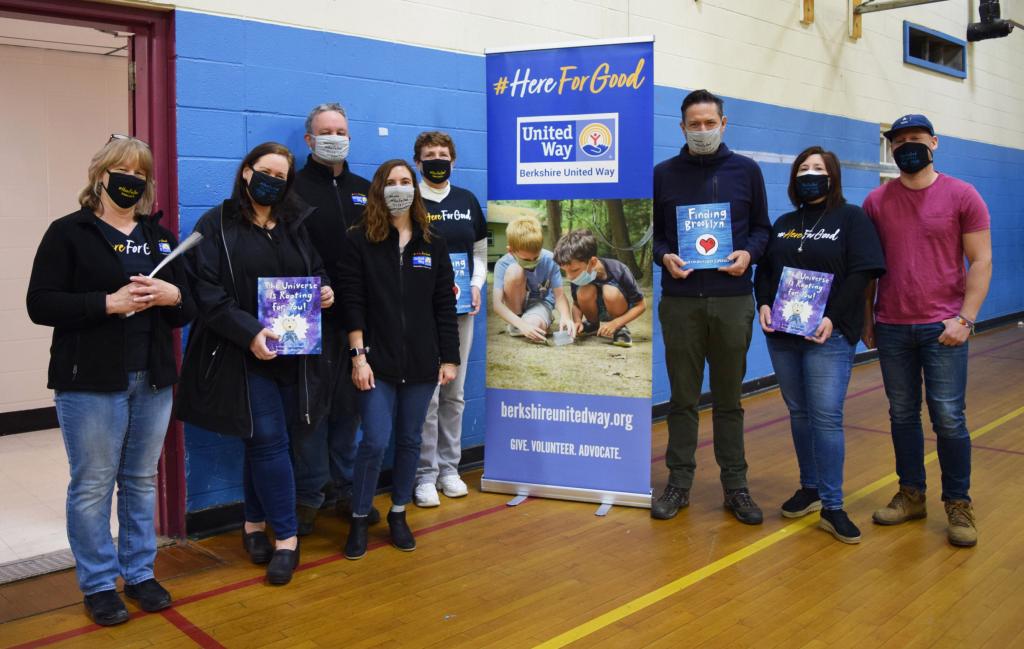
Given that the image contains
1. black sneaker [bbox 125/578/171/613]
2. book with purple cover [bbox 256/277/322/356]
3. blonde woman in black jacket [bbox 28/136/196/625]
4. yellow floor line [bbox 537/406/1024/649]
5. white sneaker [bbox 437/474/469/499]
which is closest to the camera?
blonde woman in black jacket [bbox 28/136/196/625]

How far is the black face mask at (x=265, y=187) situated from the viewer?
9.70 ft

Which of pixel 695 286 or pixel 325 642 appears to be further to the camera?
pixel 695 286

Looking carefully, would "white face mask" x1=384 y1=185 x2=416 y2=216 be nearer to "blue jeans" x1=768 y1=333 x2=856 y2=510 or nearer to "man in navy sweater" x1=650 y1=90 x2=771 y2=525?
"man in navy sweater" x1=650 y1=90 x2=771 y2=525

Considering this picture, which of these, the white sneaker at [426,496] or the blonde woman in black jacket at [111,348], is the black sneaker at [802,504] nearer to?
the white sneaker at [426,496]

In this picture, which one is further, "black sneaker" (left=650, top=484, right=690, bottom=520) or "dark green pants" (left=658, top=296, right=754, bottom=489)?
"black sneaker" (left=650, top=484, right=690, bottom=520)

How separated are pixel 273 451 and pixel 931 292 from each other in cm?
254

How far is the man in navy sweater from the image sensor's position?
3590 millimetres

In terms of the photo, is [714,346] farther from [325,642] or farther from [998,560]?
[325,642]

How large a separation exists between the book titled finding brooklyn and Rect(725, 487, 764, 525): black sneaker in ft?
3.31

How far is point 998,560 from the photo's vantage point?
325 cm

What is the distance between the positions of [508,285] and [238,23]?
1.57m

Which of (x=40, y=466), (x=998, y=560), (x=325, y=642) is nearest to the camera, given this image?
(x=325, y=642)

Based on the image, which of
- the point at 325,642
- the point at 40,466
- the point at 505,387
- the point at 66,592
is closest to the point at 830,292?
the point at 505,387

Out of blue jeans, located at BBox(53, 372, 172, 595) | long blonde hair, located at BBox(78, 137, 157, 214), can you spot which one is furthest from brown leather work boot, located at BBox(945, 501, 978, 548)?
long blonde hair, located at BBox(78, 137, 157, 214)
